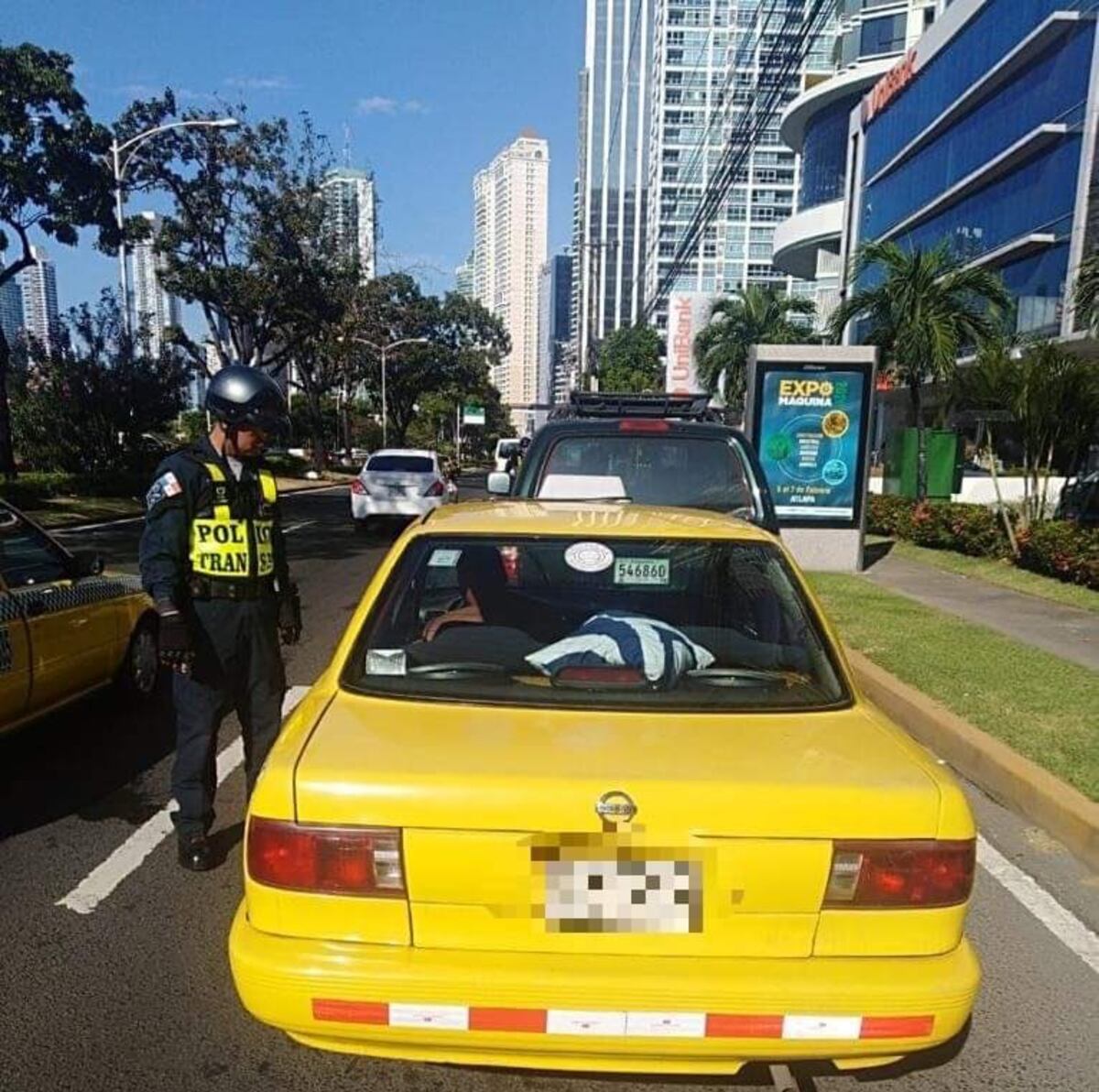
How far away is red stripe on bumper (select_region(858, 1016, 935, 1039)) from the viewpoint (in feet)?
6.48

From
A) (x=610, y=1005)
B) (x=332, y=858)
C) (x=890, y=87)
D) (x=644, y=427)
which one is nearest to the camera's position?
(x=610, y=1005)

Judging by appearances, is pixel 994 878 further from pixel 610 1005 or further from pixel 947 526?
pixel 947 526

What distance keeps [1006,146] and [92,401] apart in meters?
29.8

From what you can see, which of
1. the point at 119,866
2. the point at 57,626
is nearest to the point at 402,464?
the point at 57,626

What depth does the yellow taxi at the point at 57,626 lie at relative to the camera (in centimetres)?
446

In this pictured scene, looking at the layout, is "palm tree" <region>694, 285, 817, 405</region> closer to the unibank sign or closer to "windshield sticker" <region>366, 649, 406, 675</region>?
the unibank sign

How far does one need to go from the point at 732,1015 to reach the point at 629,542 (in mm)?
1400

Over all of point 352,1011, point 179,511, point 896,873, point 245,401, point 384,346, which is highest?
point 384,346

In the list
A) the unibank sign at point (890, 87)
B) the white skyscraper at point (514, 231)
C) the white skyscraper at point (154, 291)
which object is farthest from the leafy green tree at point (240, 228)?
the white skyscraper at point (514, 231)

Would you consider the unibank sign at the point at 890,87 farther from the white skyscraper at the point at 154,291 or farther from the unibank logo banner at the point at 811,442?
the unibank logo banner at the point at 811,442

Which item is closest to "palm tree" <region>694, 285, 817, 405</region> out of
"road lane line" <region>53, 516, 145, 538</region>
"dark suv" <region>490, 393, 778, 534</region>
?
"road lane line" <region>53, 516, 145, 538</region>

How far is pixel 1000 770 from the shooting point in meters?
4.72

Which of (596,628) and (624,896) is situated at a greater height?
(596,628)

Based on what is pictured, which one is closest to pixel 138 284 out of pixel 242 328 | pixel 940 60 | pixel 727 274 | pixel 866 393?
pixel 242 328
